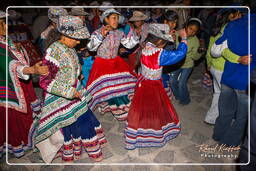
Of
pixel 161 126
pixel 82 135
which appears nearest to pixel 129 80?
pixel 161 126

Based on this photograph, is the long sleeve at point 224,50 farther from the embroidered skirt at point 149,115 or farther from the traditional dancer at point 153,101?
the embroidered skirt at point 149,115

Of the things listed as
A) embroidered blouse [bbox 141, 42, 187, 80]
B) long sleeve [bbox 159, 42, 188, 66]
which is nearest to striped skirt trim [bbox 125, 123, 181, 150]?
embroidered blouse [bbox 141, 42, 187, 80]

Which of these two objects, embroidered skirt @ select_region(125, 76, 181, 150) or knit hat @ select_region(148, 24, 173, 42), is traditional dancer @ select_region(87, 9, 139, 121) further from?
knit hat @ select_region(148, 24, 173, 42)

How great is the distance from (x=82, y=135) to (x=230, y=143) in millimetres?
2546

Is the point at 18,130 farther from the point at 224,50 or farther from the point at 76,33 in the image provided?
the point at 224,50

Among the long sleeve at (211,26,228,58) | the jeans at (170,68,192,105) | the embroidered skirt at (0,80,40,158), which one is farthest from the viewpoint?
the jeans at (170,68,192,105)

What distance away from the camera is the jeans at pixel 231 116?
10.6 feet

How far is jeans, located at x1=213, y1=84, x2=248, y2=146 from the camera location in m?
3.22

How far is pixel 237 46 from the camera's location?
295 centimetres

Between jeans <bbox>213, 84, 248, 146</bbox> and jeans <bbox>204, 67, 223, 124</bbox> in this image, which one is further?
jeans <bbox>204, 67, 223, 124</bbox>

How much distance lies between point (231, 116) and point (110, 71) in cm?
230

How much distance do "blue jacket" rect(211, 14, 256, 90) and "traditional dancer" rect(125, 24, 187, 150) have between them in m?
0.61

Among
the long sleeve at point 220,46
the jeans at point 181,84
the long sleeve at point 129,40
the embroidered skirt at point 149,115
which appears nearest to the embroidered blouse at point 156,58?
the embroidered skirt at point 149,115

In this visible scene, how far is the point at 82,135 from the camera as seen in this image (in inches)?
126
